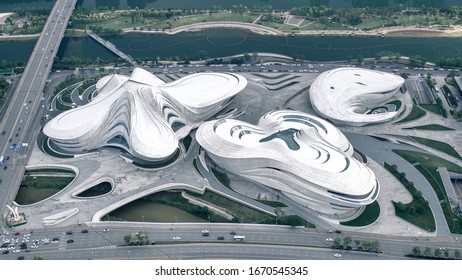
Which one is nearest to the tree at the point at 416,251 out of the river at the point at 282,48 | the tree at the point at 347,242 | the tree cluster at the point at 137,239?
the tree at the point at 347,242

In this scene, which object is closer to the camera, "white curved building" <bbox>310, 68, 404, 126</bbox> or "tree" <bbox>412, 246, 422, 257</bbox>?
"tree" <bbox>412, 246, 422, 257</bbox>

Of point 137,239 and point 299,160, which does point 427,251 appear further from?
point 137,239

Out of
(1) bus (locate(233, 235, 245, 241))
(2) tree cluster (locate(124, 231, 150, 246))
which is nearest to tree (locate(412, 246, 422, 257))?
(1) bus (locate(233, 235, 245, 241))

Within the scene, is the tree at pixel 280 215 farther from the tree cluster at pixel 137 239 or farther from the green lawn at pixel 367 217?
the tree cluster at pixel 137 239

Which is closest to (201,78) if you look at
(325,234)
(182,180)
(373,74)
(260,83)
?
(260,83)

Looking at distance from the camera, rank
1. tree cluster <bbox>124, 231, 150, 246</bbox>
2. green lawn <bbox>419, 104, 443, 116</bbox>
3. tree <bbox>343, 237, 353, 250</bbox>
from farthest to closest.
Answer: green lawn <bbox>419, 104, 443, 116</bbox>, tree cluster <bbox>124, 231, 150, 246</bbox>, tree <bbox>343, 237, 353, 250</bbox>

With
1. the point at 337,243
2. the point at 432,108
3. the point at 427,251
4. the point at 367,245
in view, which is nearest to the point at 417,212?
the point at 427,251

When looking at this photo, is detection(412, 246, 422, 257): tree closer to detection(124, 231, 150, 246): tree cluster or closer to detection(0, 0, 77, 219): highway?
detection(124, 231, 150, 246): tree cluster
